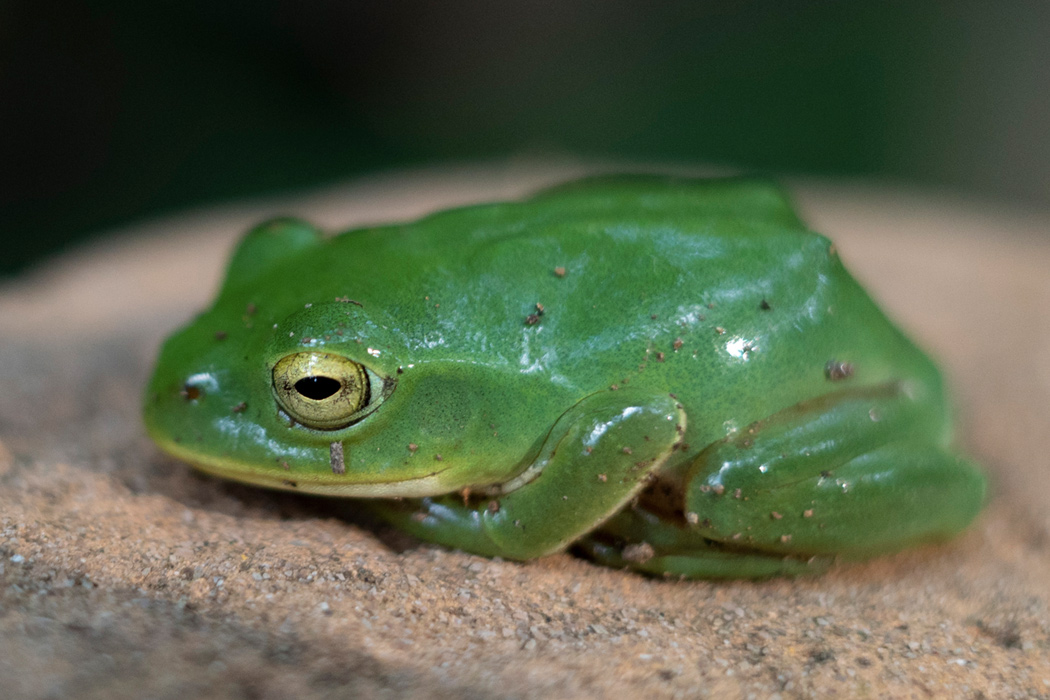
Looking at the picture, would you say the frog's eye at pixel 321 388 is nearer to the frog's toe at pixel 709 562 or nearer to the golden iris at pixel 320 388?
the golden iris at pixel 320 388

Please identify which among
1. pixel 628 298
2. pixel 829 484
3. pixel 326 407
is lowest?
pixel 829 484

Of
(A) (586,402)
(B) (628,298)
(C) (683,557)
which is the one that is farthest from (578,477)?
(B) (628,298)

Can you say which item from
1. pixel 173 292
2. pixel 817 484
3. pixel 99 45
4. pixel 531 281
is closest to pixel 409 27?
pixel 99 45

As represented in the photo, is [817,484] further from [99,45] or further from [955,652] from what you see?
[99,45]

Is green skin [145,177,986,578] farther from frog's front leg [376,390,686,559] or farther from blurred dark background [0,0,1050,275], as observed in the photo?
blurred dark background [0,0,1050,275]

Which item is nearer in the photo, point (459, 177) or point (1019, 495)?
point (1019, 495)

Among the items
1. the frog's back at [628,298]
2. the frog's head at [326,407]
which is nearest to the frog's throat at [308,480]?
the frog's head at [326,407]

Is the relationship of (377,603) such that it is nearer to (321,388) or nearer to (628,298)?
(321,388)
